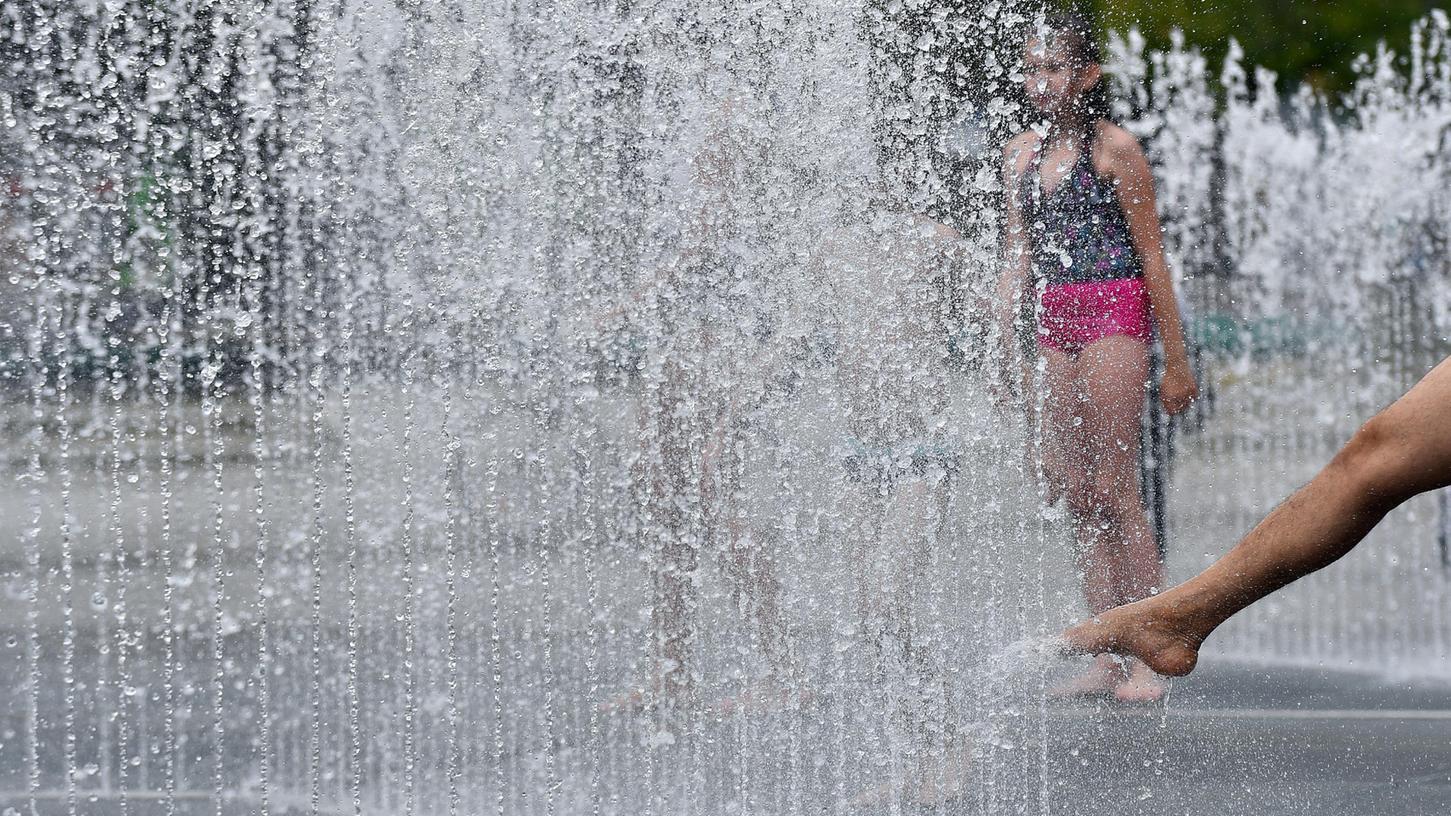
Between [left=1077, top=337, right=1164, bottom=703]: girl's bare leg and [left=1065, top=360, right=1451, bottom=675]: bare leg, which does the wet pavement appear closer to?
[left=1077, top=337, right=1164, bottom=703]: girl's bare leg

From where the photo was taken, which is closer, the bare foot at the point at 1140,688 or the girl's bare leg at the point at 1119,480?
the girl's bare leg at the point at 1119,480

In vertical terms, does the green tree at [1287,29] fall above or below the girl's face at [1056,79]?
above

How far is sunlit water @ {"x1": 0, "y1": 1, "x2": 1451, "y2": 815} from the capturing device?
3.23 metres

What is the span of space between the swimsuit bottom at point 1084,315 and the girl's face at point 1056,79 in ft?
1.29

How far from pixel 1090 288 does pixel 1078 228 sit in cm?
13

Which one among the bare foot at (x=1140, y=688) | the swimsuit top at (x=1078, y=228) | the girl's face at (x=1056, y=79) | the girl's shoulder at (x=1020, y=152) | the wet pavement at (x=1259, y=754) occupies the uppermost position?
the girl's face at (x=1056, y=79)

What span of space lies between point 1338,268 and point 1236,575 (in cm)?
916

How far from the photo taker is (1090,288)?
3477mm

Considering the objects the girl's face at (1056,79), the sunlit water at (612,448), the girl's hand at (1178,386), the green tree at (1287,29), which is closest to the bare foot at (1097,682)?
the sunlit water at (612,448)

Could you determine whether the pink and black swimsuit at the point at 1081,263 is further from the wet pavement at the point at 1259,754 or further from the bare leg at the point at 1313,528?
the bare leg at the point at 1313,528

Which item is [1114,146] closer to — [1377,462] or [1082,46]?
[1082,46]

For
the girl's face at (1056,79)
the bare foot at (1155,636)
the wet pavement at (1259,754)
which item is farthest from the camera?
the girl's face at (1056,79)

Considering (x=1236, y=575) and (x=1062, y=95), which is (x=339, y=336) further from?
(x=1236, y=575)

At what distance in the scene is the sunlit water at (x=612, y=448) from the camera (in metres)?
3.23
